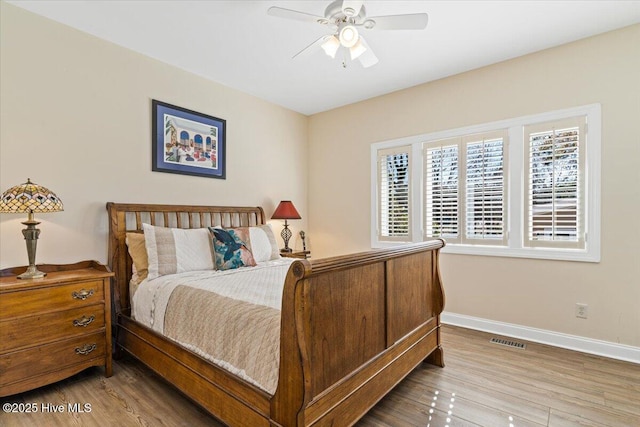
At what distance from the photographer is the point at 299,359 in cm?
128

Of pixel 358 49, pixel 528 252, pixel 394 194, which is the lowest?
pixel 528 252

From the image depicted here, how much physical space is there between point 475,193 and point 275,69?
2.50 metres

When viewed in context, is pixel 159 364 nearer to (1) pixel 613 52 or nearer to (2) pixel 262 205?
(2) pixel 262 205

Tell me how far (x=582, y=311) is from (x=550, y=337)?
36 centimetres

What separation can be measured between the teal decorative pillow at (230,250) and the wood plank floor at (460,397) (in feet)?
3.24

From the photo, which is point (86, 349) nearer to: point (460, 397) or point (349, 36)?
point (460, 397)

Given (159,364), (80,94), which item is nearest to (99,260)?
(159,364)

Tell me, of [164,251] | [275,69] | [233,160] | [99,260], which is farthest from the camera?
[233,160]

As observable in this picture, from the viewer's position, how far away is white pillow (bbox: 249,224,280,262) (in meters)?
3.19

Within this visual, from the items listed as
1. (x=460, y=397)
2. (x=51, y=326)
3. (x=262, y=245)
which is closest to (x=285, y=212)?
(x=262, y=245)

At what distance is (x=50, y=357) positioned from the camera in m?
2.07

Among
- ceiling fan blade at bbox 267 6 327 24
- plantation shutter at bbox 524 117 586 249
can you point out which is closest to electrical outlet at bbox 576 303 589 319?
plantation shutter at bbox 524 117 586 249

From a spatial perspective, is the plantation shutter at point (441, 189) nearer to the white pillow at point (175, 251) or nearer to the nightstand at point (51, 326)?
the white pillow at point (175, 251)

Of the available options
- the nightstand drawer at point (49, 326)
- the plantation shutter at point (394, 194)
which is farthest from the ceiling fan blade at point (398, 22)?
the nightstand drawer at point (49, 326)
